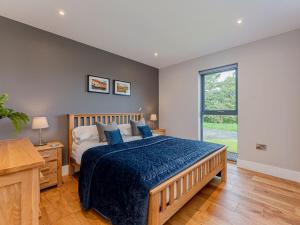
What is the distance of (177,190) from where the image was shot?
5.39ft

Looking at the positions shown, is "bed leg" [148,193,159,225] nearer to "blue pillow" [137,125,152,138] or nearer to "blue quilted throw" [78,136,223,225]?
"blue quilted throw" [78,136,223,225]

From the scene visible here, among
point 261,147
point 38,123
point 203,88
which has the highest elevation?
point 203,88

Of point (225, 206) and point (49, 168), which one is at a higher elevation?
point (49, 168)

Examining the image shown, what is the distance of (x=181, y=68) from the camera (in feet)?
14.1

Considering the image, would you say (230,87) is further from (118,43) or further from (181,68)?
(118,43)

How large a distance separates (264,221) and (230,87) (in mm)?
2663

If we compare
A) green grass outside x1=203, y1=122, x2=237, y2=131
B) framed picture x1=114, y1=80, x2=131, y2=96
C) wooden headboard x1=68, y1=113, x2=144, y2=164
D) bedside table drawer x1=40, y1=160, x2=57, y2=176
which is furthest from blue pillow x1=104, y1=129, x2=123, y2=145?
green grass outside x1=203, y1=122, x2=237, y2=131

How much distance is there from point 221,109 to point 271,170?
1.53 meters

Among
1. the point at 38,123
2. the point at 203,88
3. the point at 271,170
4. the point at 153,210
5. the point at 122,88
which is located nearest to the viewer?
the point at 153,210

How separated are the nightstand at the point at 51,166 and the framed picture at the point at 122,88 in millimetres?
1777

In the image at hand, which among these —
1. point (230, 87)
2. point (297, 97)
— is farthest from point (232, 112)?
point (297, 97)

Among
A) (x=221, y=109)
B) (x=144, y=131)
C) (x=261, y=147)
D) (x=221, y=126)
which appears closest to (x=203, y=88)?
(x=221, y=109)

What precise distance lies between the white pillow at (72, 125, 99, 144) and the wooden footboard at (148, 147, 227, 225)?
1.75 m

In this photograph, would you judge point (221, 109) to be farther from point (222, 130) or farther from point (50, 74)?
point (50, 74)
